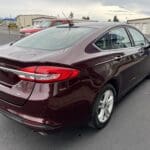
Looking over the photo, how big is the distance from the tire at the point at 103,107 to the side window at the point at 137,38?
1.37 metres

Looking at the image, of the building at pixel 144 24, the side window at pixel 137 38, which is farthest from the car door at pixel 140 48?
the building at pixel 144 24

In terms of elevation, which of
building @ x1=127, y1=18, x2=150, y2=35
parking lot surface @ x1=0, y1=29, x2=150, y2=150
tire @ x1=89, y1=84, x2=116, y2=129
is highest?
tire @ x1=89, y1=84, x2=116, y2=129

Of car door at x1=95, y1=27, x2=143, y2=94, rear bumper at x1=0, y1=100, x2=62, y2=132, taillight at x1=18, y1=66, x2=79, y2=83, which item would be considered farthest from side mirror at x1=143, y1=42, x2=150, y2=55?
rear bumper at x1=0, y1=100, x2=62, y2=132

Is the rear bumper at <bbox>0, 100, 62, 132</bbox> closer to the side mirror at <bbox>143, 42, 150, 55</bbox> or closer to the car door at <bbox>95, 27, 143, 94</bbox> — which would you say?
the car door at <bbox>95, 27, 143, 94</bbox>

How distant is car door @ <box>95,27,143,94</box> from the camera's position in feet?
10.9

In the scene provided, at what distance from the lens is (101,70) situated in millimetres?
2982

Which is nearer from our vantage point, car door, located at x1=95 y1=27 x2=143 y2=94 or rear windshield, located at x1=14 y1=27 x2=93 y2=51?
rear windshield, located at x1=14 y1=27 x2=93 y2=51

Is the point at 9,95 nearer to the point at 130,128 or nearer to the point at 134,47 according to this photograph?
the point at 130,128

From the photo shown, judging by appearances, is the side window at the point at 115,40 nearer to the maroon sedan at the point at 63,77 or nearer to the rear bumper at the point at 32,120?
the maroon sedan at the point at 63,77

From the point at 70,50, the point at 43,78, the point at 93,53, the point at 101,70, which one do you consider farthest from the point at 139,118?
the point at 43,78

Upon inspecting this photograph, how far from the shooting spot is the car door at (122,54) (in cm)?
332

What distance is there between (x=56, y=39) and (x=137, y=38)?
6.55 feet

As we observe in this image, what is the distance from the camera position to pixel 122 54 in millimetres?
3588

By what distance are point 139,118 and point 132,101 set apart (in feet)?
2.32
